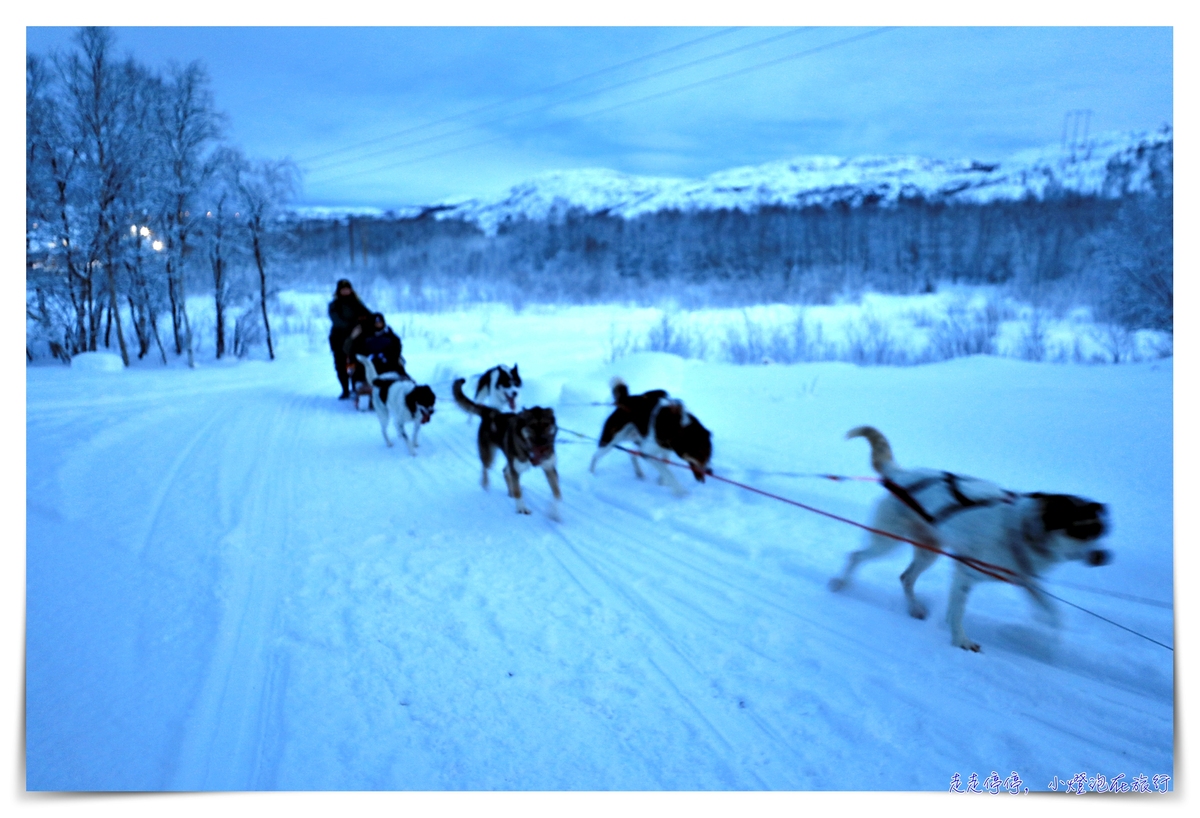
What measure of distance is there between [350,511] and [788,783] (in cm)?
376

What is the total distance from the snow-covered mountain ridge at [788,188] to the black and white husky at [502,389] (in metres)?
7.92

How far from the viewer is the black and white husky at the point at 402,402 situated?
6734mm

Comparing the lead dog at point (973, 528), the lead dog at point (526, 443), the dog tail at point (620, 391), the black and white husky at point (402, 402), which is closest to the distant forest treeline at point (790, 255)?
the lead dog at point (973, 528)

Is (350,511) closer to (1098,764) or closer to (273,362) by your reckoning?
(1098,764)

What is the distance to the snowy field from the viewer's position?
2.37 m

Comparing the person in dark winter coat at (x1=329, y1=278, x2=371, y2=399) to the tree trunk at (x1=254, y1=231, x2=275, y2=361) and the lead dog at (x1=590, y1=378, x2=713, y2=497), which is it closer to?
the lead dog at (x1=590, y1=378, x2=713, y2=497)

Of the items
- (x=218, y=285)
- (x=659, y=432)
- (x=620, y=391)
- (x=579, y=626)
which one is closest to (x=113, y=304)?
(x=218, y=285)

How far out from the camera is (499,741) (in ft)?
7.89

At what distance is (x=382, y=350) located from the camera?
8602mm

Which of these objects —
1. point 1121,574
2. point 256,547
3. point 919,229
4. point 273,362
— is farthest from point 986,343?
point 919,229

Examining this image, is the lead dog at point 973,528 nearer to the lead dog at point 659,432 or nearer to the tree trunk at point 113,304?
the lead dog at point 659,432

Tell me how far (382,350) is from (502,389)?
2.28m

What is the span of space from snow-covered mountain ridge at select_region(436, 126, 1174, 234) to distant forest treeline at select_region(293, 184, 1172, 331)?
0.76 meters

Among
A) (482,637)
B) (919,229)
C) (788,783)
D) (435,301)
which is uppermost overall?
(919,229)
